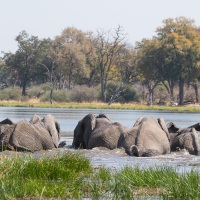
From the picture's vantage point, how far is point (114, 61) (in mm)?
100438

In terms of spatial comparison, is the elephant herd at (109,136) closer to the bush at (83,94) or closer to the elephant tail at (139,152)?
the elephant tail at (139,152)

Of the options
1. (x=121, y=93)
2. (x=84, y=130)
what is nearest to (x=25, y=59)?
(x=121, y=93)

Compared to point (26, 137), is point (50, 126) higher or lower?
higher

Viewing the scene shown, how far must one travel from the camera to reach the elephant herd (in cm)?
1836

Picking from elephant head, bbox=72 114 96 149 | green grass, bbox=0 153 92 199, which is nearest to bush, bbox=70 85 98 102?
elephant head, bbox=72 114 96 149

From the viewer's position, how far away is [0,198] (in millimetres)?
9383

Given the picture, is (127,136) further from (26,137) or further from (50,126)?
(50,126)

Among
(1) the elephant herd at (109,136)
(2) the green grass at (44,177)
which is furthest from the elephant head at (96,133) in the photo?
(2) the green grass at (44,177)

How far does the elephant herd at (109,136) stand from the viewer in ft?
60.2

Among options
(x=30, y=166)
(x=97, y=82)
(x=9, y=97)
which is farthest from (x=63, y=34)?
(x=30, y=166)

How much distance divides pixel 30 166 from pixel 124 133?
7572mm

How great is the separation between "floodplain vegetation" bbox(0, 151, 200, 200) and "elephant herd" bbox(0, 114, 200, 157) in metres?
6.09

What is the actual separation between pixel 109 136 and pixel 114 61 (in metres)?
80.4

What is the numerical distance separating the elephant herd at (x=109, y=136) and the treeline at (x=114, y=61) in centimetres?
6032
